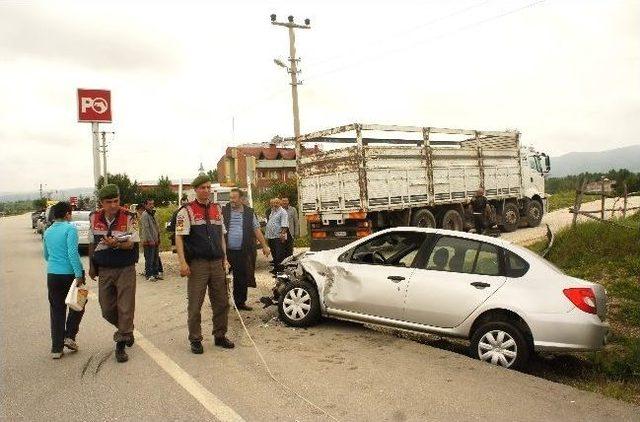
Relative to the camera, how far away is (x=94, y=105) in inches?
1361

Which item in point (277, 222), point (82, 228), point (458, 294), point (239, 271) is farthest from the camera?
point (82, 228)

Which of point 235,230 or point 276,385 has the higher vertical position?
point 235,230

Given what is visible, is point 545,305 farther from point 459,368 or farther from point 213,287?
point 213,287

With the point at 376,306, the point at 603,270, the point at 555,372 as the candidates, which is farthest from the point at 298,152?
the point at 555,372

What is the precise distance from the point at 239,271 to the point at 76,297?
8.76 ft

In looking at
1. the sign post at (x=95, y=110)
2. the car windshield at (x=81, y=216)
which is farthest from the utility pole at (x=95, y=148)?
the car windshield at (x=81, y=216)

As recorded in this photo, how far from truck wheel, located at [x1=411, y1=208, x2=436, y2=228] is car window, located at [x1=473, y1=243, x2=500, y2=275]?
29.8 feet

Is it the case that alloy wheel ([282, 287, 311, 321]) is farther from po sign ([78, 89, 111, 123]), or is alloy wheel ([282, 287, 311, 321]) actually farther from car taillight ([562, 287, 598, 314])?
po sign ([78, 89, 111, 123])

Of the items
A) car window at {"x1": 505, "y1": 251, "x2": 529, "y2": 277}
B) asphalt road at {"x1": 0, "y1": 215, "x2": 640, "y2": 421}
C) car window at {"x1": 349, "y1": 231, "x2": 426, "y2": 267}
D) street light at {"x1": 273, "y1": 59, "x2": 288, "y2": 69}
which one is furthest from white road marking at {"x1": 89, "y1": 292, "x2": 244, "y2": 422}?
Answer: street light at {"x1": 273, "y1": 59, "x2": 288, "y2": 69}

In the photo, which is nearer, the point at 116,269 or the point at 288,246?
the point at 116,269

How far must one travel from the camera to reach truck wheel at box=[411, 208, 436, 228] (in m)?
14.8

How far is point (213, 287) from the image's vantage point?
588 cm

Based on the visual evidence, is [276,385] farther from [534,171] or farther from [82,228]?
[534,171]

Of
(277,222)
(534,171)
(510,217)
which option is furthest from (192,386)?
(534,171)
